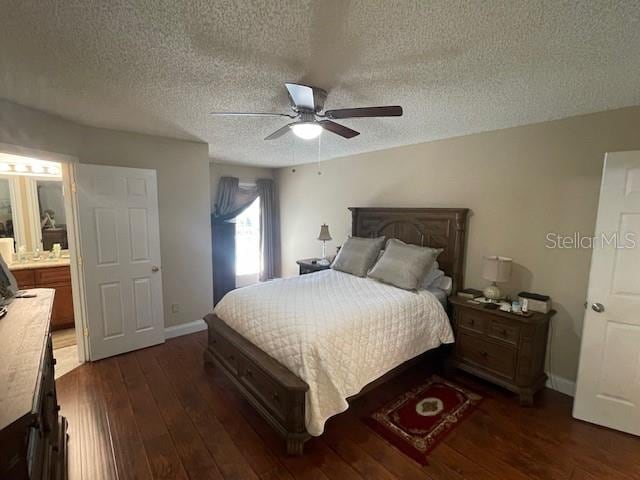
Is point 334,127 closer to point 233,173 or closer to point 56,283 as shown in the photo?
point 233,173

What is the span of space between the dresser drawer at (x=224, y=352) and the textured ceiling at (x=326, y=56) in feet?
6.51

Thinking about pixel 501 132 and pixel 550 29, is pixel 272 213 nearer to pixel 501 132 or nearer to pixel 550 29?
A: pixel 501 132

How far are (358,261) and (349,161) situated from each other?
1.69 metres

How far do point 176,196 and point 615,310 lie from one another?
165 inches

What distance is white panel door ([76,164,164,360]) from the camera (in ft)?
9.45

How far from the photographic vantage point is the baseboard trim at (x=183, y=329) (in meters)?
3.54

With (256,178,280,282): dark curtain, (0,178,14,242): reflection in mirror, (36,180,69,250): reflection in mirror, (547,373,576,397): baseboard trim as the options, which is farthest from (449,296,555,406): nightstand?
(0,178,14,242): reflection in mirror

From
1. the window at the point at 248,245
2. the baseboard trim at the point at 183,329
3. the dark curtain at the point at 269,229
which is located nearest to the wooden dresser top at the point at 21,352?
the baseboard trim at the point at 183,329

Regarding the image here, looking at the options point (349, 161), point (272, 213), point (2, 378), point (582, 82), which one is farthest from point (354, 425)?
point (272, 213)

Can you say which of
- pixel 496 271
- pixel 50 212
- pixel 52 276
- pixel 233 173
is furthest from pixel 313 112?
pixel 50 212

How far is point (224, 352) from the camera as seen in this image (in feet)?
8.60

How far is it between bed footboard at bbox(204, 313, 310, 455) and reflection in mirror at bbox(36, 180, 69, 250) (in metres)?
3.01

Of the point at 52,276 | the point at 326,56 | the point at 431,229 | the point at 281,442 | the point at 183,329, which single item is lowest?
the point at 281,442

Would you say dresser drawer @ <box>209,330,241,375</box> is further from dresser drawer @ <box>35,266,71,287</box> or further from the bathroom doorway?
dresser drawer @ <box>35,266,71,287</box>
